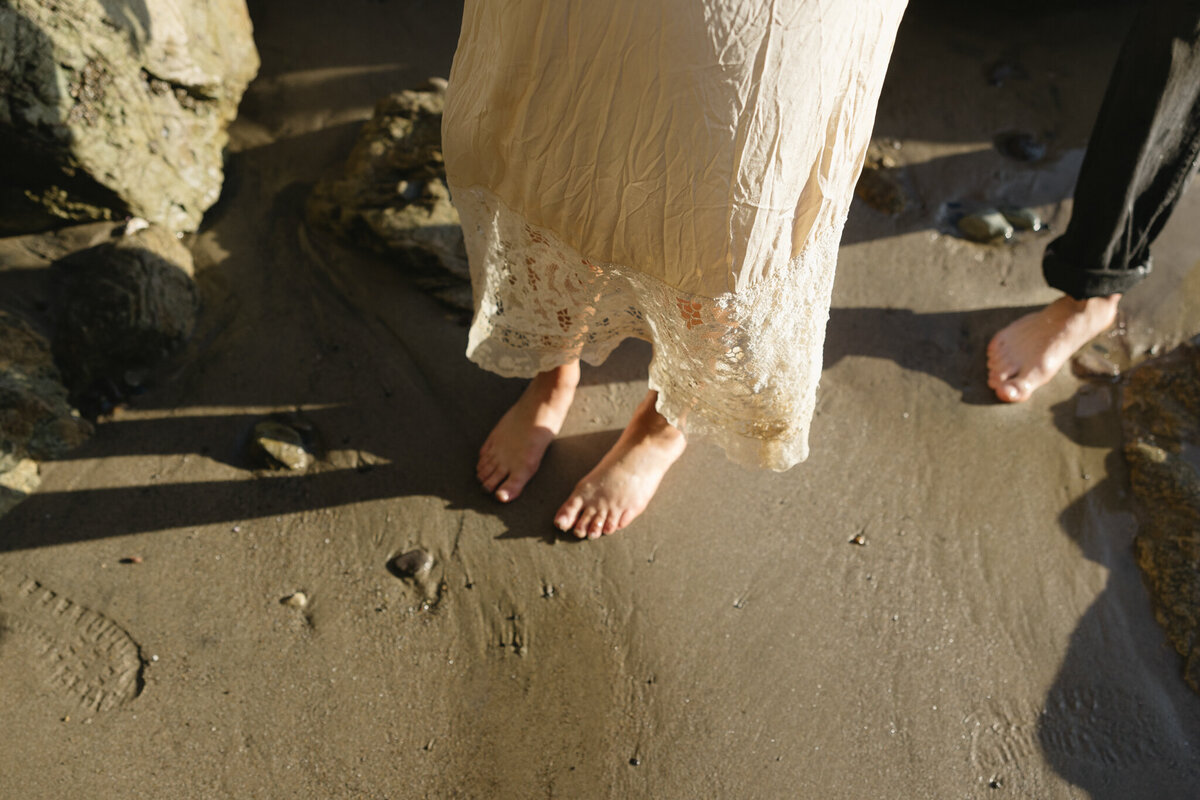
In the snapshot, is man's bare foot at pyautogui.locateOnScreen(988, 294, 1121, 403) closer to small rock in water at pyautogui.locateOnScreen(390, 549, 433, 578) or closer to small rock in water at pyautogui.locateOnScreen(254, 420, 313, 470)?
small rock in water at pyautogui.locateOnScreen(390, 549, 433, 578)

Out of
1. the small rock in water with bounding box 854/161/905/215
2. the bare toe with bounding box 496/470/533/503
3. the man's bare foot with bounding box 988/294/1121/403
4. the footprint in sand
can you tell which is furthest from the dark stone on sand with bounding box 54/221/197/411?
the man's bare foot with bounding box 988/294/1121/403

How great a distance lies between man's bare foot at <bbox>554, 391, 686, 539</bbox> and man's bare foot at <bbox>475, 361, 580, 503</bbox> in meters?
0.15

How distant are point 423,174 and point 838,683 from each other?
1873 mm

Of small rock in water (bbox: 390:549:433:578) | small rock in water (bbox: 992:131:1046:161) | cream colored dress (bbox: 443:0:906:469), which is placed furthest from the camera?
small rock in water (bbox: 992:131:1046:161)

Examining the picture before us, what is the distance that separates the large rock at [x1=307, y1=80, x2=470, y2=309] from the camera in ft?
7.29

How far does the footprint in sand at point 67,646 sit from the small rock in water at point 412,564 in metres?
0.58

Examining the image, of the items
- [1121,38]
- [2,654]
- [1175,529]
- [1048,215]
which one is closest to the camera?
[2,654]

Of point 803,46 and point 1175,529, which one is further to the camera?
point 1175,529

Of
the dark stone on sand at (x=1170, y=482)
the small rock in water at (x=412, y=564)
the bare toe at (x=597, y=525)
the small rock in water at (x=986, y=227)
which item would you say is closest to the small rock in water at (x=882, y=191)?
the small rock in water at (x=986, y=227)

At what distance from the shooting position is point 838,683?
1.71 metres

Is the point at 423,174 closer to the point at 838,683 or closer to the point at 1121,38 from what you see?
the point at 838,683

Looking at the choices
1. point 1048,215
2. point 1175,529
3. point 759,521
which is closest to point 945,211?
point 1048,215

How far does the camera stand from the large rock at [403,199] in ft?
7.29

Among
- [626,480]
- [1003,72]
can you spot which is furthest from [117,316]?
[1003,72]
